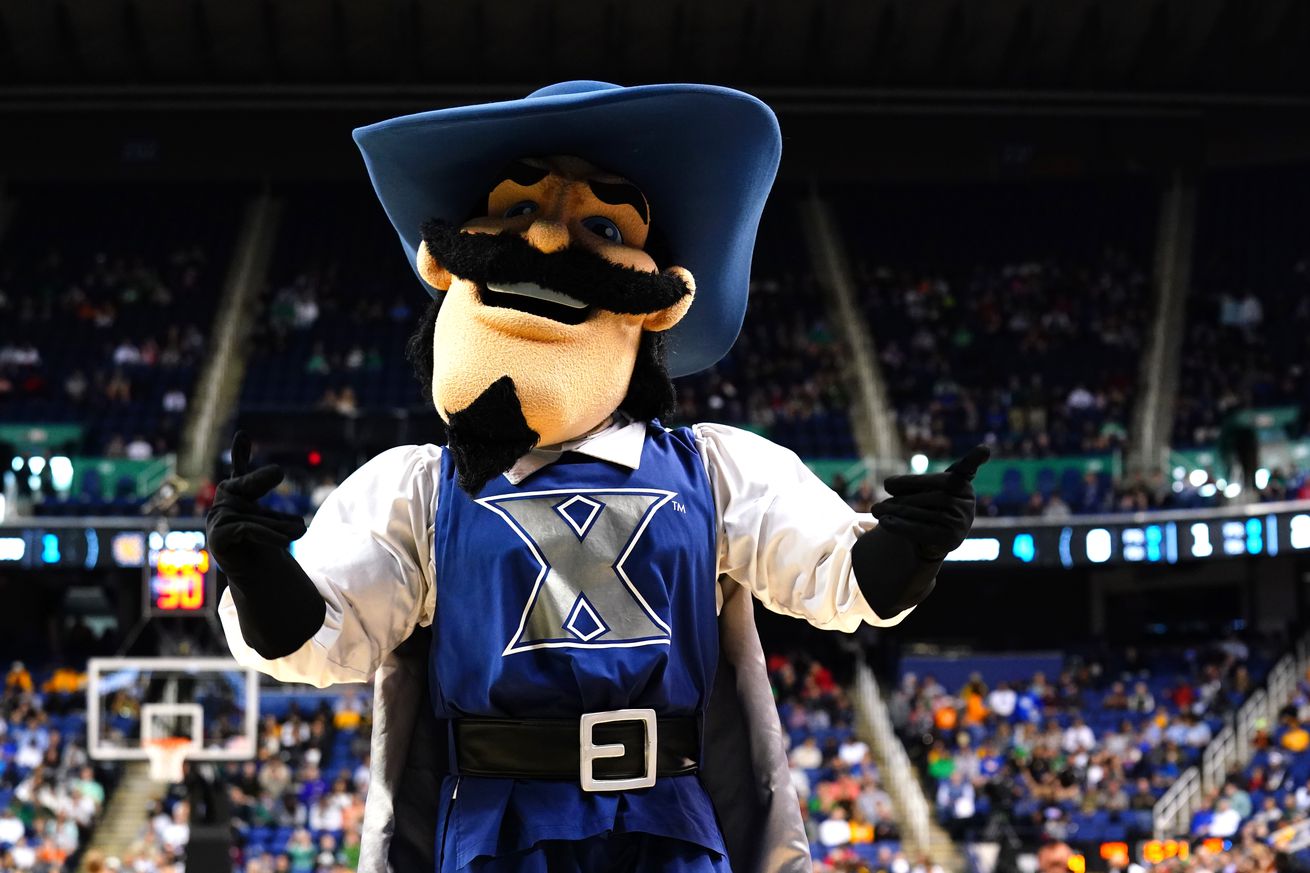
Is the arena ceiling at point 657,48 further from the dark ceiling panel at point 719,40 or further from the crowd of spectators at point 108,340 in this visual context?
the crowd of spectators at point 108,340

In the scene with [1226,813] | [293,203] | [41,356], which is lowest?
[1226,813]

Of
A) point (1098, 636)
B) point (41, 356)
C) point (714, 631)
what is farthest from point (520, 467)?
point (41, 356)

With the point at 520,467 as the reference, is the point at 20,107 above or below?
above

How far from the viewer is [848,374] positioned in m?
21.7

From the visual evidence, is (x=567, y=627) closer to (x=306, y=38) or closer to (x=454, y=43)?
(x=454, y=43)

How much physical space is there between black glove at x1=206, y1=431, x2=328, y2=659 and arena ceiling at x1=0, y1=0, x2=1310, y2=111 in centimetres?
1932

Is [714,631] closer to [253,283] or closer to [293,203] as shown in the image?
[253,283]

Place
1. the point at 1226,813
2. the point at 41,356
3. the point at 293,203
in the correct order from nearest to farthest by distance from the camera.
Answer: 1. the point at 1226,813
2. the point at 41,356
3. the point at 293,203

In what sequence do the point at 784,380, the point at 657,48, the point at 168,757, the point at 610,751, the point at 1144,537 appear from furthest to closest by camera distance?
the point at 657,48 < the point at 784,380 < the point at 1144,537 < the point at 168,757 < the point at 610,751

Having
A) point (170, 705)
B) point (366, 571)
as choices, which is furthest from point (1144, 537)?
point (366, 571)

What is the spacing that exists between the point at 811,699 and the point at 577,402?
14.7 metres

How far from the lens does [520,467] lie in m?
3.14

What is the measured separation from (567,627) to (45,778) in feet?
45.1

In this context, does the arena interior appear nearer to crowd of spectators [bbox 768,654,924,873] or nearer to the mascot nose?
crowd of spectators [bbox 768,654,924,873]
